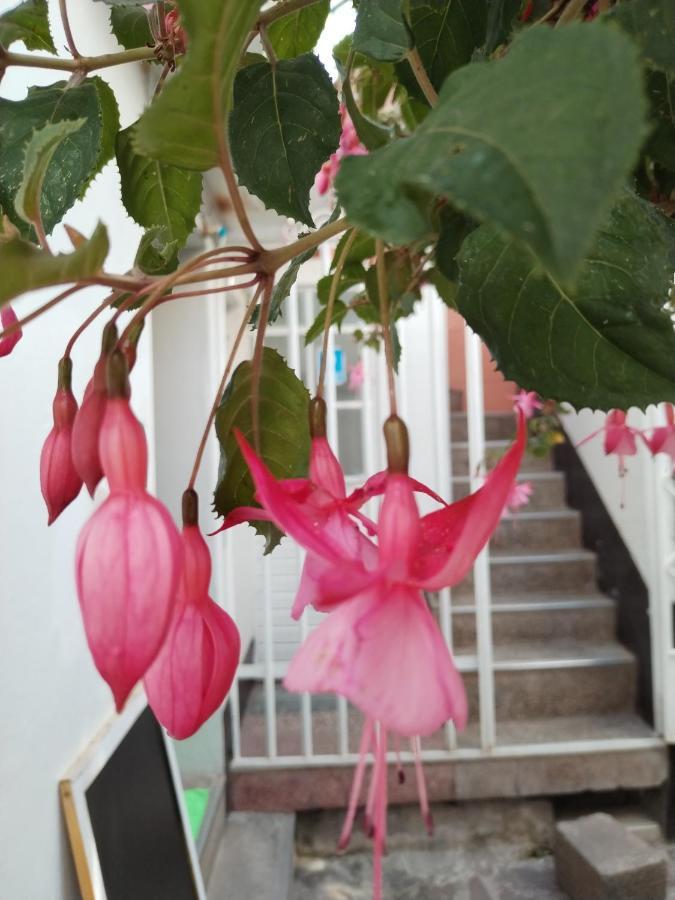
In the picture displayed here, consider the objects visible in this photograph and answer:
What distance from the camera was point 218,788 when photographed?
167 centimetres

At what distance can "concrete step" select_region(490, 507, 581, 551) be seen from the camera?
229 cm

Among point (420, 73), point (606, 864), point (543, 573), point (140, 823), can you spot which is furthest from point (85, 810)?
point (543, 573)

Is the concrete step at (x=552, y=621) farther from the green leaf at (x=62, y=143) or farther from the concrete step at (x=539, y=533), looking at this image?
the green leaf at (x=62, y=143)

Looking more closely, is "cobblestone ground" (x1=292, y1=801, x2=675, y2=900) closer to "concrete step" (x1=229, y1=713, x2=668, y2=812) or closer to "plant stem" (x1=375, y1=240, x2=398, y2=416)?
"concrete step" (x1=229, y1=713, x2=668, y2=812)

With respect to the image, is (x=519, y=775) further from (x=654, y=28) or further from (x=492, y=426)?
(x=654, y=28)

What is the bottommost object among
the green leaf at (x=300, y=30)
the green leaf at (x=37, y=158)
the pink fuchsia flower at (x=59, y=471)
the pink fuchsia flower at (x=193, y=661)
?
the pink fuchsia flower at (x=193, y=661)

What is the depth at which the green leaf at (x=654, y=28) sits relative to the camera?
0.65 feet

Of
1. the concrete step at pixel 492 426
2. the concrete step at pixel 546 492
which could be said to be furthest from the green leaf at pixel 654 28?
the concrete step at pixel 492 426

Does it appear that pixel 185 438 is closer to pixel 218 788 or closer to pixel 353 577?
pixel 218 788

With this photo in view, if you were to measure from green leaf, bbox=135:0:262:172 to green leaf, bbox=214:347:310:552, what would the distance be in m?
0.11

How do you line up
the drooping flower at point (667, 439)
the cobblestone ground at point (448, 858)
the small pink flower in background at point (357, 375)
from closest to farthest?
the drooping flower at point (667, 439) < the cobblestone ground at point (448, 858) < the small pink flower in background at point (357, 375)

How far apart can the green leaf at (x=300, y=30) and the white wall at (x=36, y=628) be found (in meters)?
0.43

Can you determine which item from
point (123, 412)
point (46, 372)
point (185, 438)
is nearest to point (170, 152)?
point (123, 412)

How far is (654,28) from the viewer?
199 mm
